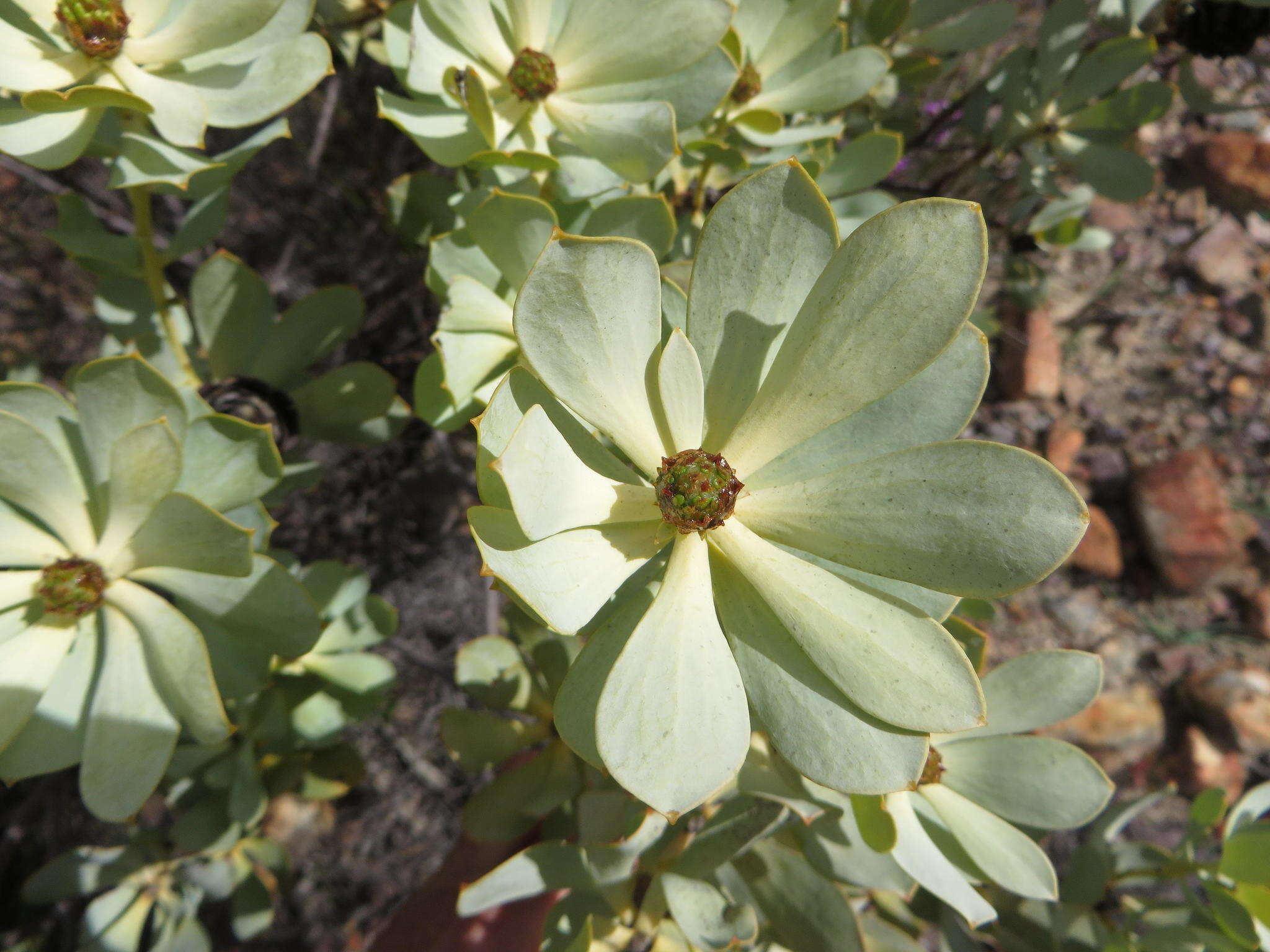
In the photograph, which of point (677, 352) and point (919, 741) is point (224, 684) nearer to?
point (677, 352)

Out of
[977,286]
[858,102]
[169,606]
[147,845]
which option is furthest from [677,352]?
[147,845]

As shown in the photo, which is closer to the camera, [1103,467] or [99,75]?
[99,75]

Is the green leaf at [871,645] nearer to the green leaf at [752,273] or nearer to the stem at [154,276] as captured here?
the green leaf at [752,273]

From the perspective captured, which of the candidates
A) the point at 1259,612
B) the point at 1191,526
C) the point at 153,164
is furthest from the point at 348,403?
the point at 1259,612

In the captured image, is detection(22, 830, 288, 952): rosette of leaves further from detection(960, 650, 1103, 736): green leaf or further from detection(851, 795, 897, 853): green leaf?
detection(960, 650, 1103, 736): green leaf

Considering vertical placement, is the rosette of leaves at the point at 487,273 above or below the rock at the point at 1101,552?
above

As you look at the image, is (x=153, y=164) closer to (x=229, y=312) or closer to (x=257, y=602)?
(x=229, y=312)

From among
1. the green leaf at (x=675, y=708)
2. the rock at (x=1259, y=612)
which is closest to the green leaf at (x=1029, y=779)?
the green leaf at (x=675, y=708)
